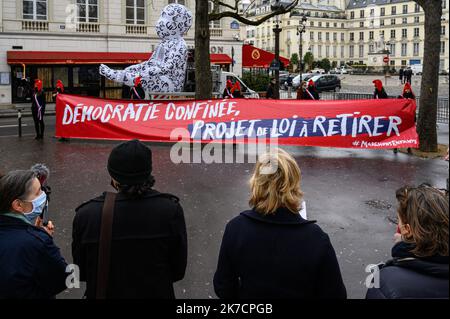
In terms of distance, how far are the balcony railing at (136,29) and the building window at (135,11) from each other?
0.42 meters

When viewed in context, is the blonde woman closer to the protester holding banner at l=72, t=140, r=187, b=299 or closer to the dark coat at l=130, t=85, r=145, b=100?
the protester holding banner at l=72, t=140, r=187, b=299

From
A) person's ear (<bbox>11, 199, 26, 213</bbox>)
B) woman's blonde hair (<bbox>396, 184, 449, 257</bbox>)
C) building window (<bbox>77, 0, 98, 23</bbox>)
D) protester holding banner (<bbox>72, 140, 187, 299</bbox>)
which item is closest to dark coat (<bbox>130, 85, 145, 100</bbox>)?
building window (<bbox>77, 0, 98, 23</bbox>)

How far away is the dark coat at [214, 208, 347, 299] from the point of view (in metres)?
2.84

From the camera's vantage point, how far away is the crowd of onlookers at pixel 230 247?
9.12 feet

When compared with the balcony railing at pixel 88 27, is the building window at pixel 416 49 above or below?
above

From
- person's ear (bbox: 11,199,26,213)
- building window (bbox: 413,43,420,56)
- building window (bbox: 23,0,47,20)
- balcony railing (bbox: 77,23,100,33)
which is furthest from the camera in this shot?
building window (bbox: 413,43,420,56)

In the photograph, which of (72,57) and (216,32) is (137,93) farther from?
(216,32)

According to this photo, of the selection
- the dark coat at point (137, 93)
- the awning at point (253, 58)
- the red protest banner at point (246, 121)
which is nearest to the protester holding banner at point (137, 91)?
the dark coat at point (137, 93)

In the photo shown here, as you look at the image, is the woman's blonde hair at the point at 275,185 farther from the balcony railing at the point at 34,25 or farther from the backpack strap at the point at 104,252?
the balcony railing at the point at 34,25

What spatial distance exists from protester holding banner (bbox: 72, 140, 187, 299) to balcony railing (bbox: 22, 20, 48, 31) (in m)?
30.9

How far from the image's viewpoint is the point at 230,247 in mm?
2973

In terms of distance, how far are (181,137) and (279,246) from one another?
39.2 ft

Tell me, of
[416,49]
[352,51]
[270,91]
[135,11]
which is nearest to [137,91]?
[270,91]

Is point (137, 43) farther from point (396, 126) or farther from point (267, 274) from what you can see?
point (267, 274)
